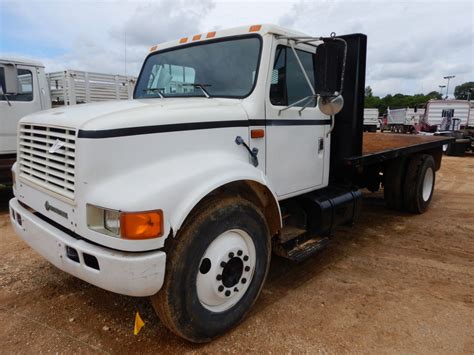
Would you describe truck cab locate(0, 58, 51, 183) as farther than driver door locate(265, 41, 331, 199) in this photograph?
Yes

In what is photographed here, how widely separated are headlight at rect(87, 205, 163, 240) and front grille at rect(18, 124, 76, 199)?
24 centimetres

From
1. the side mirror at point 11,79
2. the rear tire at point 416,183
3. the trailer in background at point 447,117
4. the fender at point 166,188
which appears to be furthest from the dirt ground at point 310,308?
the trailer in background at point 447,117

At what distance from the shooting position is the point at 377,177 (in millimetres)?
6141

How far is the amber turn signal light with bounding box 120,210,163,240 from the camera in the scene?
6.86ft

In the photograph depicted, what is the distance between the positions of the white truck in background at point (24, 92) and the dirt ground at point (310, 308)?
266 cm

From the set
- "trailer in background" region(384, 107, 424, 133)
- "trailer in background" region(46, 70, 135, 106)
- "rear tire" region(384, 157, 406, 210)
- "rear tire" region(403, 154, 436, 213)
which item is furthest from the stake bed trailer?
"trailer in background" region(384, 107, 424, 133)

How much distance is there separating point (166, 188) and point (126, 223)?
30cm

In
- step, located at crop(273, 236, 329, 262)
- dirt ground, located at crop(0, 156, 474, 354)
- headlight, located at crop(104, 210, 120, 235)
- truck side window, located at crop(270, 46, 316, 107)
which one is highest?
truck side window, located at crop(270, 46, 316, 107)

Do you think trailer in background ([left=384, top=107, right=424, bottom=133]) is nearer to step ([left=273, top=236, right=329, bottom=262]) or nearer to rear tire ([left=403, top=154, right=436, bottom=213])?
rear tire ([left=403, top=154, right=436, bottom=213])

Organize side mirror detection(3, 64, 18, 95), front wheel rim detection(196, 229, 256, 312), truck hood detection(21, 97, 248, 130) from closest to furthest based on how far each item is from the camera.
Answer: truck hood detection(21, 97, 248, 130), front wheel rim detection(196, 229, 256, 312), side mirror detection(3, 64, 18, 95)

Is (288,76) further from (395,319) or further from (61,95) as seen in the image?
(61,95)

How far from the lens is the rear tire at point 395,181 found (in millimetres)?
5918

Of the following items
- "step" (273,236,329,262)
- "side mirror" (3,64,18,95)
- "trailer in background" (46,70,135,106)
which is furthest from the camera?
"trailer in background" (46,70,135,106)

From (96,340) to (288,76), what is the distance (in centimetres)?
267
